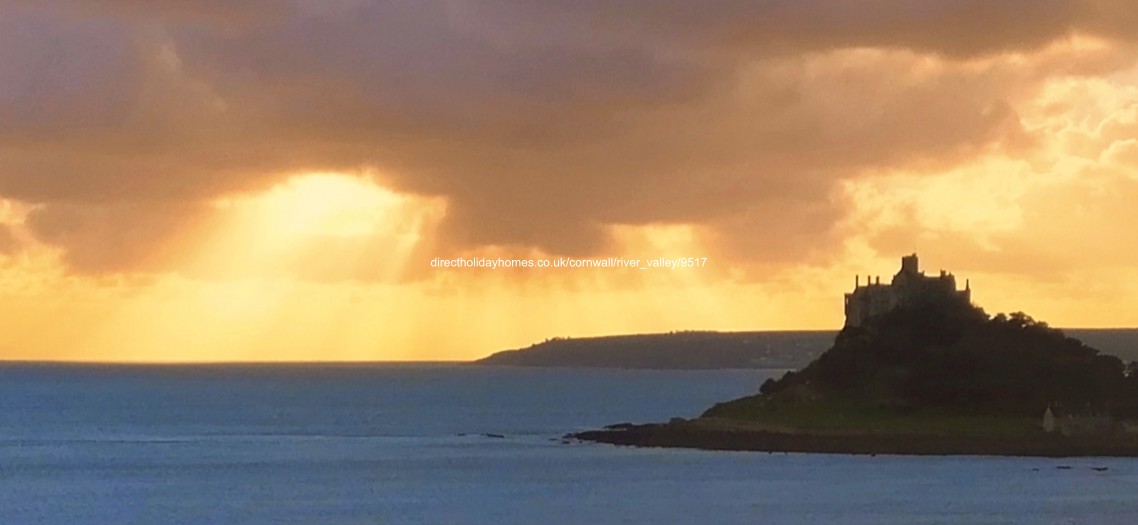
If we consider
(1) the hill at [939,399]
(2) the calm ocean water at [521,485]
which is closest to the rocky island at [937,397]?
(1) the hill at [939,399]

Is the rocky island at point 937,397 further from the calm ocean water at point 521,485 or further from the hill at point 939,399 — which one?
the calm ocean water at point 521,485

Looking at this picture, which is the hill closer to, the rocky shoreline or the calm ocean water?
the rocky shoreline

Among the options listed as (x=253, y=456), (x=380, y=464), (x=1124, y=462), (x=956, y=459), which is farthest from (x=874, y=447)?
(x=253, y=456)

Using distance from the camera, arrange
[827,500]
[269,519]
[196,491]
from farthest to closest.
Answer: [196,491]
[827,500]
[269,519]

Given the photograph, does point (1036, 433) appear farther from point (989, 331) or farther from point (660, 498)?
point (660, 498)

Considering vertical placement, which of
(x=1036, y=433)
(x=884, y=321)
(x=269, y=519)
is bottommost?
→ (x=269, y=519)
